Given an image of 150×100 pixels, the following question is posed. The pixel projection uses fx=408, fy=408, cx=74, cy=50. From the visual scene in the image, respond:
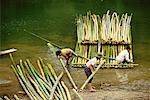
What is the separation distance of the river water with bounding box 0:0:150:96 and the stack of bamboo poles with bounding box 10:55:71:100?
429mm

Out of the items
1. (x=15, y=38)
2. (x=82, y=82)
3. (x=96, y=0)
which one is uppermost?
(x=96, y=0)

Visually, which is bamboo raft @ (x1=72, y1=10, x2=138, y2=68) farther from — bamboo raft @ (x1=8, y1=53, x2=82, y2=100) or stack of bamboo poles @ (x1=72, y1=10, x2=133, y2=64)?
bamboo raft @ (x1=8, y1=53, x2=82, y2=100)

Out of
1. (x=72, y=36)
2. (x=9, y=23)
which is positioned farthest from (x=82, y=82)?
(x=9, y=23)

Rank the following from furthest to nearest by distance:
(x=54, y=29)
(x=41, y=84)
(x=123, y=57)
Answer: (x=54, y=29) → (x=123, y=57) → (x=41, y=84)

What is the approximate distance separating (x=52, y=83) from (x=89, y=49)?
375 cm

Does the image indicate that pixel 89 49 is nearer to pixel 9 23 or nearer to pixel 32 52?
pixel 32 52

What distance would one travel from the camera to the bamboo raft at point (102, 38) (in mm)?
15383

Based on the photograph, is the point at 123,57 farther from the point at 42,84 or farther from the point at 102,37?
the point at 42,84

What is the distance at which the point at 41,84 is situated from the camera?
1177 centimetres

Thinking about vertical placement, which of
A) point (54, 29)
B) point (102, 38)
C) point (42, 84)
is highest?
point (54, 29)

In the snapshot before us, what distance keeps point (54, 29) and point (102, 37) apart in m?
6.27

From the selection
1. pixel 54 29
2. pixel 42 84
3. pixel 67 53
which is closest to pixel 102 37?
pixel 67 53

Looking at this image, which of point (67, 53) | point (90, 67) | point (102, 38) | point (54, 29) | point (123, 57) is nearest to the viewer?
point (90, 67)

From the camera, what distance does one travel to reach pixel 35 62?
15320 mm
